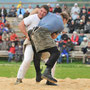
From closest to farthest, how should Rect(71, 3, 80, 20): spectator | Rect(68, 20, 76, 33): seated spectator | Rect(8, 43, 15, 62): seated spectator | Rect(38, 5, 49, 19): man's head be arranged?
Rect(38, 5, 49, 19): man's head
Rect(8, 43, 15, 62): seated spectator
Rect(68, 20, 76, 33): seated spectator
Rect(71, 3, 80, 20): spectator

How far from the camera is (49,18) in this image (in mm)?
8219

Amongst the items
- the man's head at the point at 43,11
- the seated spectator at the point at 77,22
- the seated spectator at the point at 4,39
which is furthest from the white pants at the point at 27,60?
the seated spectator at the point at 77,22

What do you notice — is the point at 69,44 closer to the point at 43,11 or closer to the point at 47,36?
the point at 43,11

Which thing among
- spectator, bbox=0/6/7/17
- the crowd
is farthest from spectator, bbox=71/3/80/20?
spectator, bbox=0/6/7/17

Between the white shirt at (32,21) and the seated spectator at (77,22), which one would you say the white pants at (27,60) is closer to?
the white shirt at (32,21)

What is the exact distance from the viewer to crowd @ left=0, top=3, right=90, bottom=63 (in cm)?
1980

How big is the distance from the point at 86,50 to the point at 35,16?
10.8 m

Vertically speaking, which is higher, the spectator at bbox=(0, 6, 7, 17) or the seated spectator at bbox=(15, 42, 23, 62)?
the spectator at bbox=(0, 6, 7, 17)

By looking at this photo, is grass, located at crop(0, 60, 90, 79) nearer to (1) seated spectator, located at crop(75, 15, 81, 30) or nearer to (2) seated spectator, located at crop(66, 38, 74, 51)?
(2) seated spectator, located at crop(66, 38, 74, 51)

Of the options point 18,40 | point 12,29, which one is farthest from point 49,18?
point 12,29

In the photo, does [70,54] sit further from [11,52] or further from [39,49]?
[39,49]

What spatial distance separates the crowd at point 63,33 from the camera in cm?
1980

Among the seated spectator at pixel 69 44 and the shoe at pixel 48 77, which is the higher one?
the shoe at pixel 48 77

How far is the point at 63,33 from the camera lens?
20.3 metres
